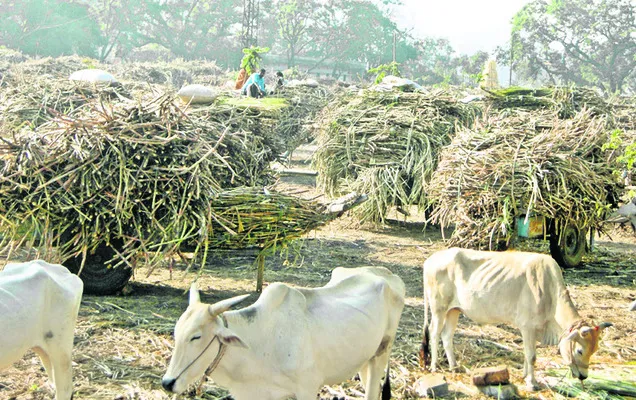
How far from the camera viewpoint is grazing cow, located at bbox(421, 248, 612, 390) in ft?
19.7

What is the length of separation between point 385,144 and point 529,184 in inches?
157

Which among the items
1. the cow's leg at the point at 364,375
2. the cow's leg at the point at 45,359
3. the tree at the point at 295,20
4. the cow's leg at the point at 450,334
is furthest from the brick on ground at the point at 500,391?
the tree at the point at 295,20

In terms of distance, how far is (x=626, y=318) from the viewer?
25.7ft

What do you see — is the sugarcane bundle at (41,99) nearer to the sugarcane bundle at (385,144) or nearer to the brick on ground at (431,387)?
the sugarcane bundle at (385,144)

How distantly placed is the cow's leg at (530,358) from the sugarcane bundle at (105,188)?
318 centimetres

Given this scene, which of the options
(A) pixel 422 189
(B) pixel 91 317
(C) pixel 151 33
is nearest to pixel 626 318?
(A) pixel 422 189

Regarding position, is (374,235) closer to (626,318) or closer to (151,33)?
(626,318)

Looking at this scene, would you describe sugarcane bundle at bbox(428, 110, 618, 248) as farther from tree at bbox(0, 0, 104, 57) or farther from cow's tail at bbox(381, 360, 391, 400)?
tree at bbox(0, 0, 104, 57)

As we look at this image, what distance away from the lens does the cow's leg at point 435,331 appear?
6305 mm

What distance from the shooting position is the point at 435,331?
21.0 feet

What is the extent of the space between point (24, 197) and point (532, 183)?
5.88 metres

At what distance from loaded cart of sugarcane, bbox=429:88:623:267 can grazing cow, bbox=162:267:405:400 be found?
4089 mm

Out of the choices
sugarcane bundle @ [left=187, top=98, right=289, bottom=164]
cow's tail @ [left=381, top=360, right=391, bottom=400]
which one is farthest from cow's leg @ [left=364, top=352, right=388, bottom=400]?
sugarcane bundle @ [left=187, top=98, right=289, bottom=164]

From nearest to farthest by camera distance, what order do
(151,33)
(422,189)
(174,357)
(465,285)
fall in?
(174,357)
(465,285)
(422,189)
(151,33)
